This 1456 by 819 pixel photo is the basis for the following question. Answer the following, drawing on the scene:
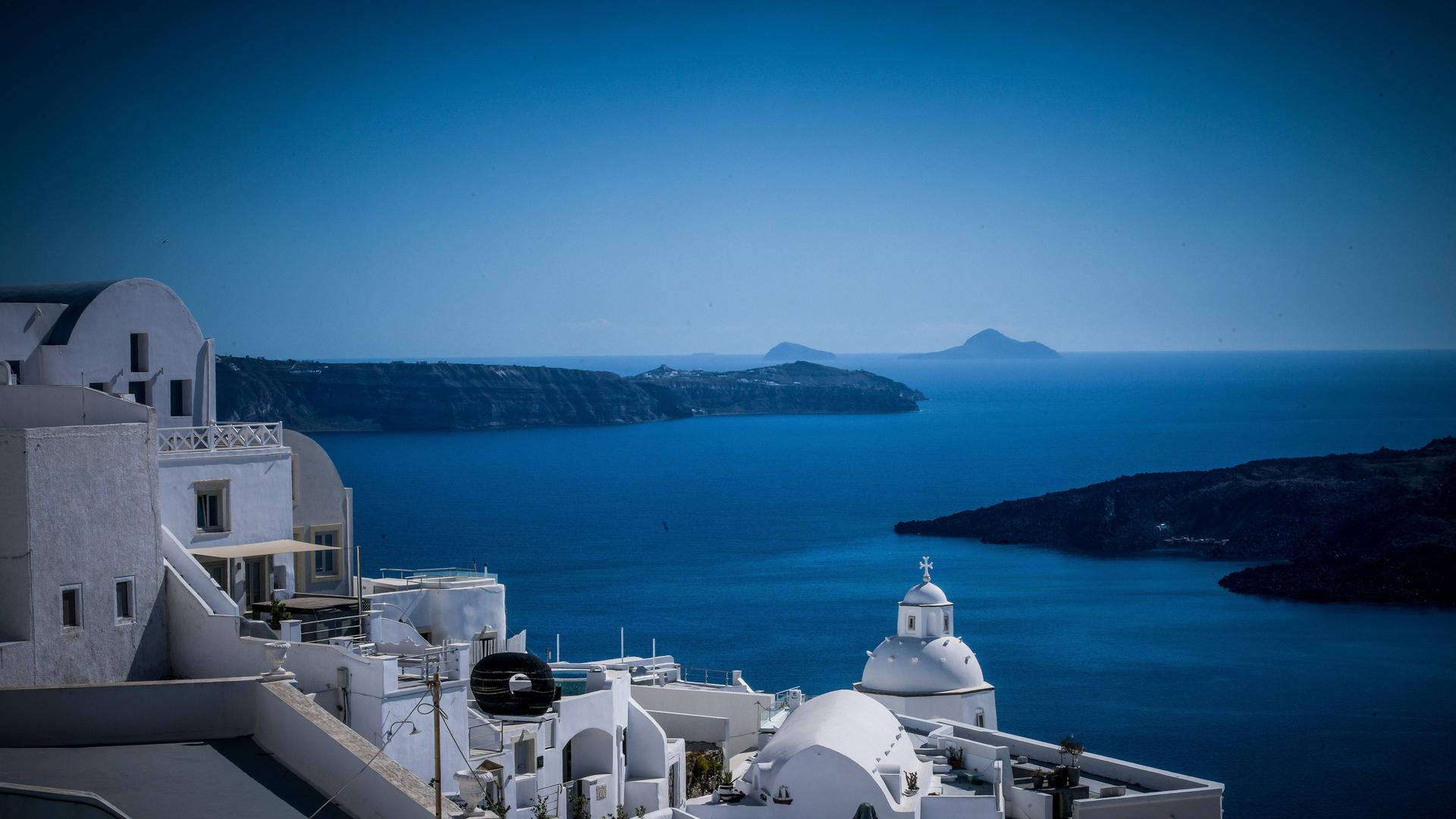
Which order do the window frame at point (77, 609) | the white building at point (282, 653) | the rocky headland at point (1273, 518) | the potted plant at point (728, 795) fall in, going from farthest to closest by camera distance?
the rocky headland at point (1273, 518)
the potted plant at point (728, 795)
the window frame at point (77, 609)
the white building at point (282, 653)

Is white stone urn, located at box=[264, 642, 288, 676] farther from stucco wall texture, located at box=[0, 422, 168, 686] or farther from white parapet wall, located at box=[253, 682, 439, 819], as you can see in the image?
stucco wall texture, located at box=[0, 422, 168, 686]

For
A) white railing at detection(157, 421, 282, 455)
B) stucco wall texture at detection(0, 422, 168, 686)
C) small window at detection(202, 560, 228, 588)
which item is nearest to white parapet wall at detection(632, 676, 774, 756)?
white railing at detection(157, 421, 282, 455)

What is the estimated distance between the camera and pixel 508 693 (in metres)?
20.3

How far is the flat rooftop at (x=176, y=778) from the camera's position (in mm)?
15000

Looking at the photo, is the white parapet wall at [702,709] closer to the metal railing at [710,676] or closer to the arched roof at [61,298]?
the arched roof at [61,298]

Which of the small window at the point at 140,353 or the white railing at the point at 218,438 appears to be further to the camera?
the small window at the point at 140,353

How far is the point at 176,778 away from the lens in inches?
618

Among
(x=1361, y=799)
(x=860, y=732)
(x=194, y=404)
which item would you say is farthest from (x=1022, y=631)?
(x=194, y=404)

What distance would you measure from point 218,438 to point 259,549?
182 centimetres

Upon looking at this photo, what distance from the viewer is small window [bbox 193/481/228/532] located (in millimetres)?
22406

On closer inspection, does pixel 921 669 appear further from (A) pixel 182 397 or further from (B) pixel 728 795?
(A) pixel 182 397

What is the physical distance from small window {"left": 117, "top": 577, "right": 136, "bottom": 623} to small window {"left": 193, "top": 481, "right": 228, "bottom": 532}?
3001 mm

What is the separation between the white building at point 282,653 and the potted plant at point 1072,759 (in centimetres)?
26

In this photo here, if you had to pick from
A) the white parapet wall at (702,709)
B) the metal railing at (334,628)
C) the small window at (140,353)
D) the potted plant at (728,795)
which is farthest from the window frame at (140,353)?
the white parapet wall at (702,709)
